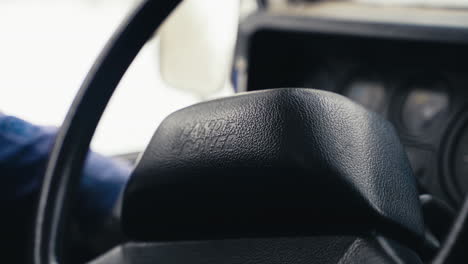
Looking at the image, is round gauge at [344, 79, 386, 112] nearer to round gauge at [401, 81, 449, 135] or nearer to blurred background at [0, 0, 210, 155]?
round gauge at [401, 81, 449, 135]

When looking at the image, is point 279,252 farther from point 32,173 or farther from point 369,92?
point 369,92

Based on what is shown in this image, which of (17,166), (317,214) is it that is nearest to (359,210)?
(317,214)

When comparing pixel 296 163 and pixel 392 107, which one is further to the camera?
pixel 392 107

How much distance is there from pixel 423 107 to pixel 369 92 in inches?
4.6

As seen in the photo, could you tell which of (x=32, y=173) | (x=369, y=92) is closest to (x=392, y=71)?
(x=369, y=92)

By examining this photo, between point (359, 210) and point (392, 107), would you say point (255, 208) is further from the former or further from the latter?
point (392, 107)

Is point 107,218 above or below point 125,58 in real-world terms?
below

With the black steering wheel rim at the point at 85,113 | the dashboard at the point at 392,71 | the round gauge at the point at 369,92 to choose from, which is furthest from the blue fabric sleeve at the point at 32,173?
the round gauge at the point at 369,92

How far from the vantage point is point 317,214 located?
0.34 m

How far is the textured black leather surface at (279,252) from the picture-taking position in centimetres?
32

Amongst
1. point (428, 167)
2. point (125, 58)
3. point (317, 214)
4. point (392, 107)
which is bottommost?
point (428, 167)

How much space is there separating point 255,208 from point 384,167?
0.31 feet

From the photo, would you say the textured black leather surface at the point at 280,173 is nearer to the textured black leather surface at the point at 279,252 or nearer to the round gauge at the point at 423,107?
the textured black leather surface at the point at 279,252

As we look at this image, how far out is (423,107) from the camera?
1010 mm
